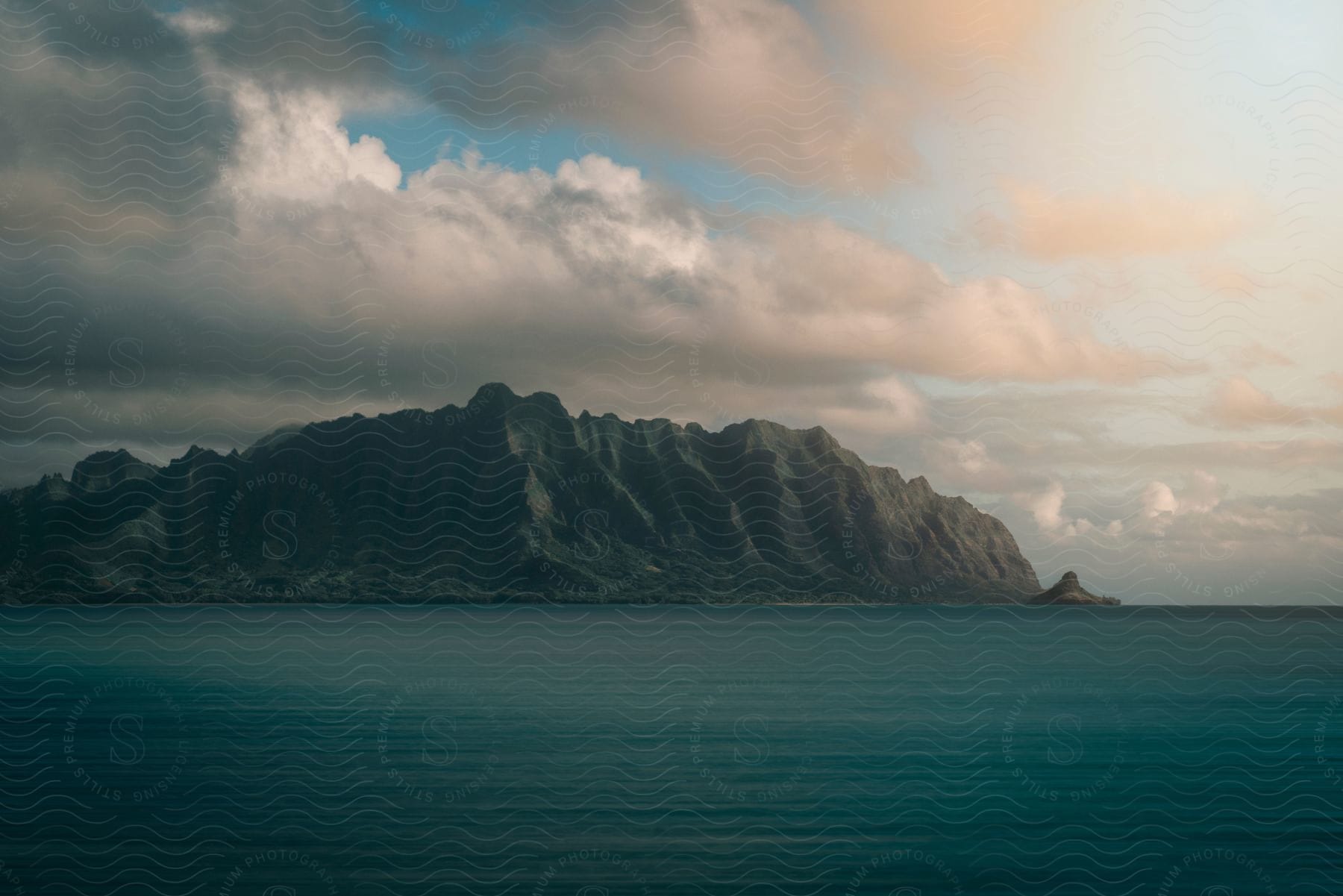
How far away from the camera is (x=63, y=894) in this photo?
43.0ft

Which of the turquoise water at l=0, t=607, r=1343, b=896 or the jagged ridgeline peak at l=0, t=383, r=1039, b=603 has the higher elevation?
the jagged ridgeline peak at l=0, t=383, r=1039, b=603

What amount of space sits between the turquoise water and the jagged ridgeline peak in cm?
1305

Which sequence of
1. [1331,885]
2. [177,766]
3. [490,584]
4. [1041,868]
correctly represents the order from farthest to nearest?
1. [490,584]
2. [177,766]
3. [1041,868]
4. [1331,885]

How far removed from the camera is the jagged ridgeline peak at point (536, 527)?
5953 centimetres

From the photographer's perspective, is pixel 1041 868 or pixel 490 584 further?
pixel 490 584

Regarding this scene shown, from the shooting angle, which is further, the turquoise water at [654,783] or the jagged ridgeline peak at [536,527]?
the jagged ridgeline peak at [536,527]

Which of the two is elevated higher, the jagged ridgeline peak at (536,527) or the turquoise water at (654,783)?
the jagged ridgeline peak at (536,527)

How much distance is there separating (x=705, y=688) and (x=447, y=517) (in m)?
42.3

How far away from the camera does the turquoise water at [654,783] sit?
1455 cm

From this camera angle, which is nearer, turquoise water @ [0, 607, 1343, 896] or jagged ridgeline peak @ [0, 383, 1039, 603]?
turquoise water @ [0, 607, 1343, 896]

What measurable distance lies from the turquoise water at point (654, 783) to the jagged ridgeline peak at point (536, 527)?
42.8ft

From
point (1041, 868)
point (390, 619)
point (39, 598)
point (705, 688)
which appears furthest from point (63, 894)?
point (39, 598)

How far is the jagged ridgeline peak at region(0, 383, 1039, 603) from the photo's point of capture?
59.5 m

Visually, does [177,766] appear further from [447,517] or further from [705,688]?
[447,517]
